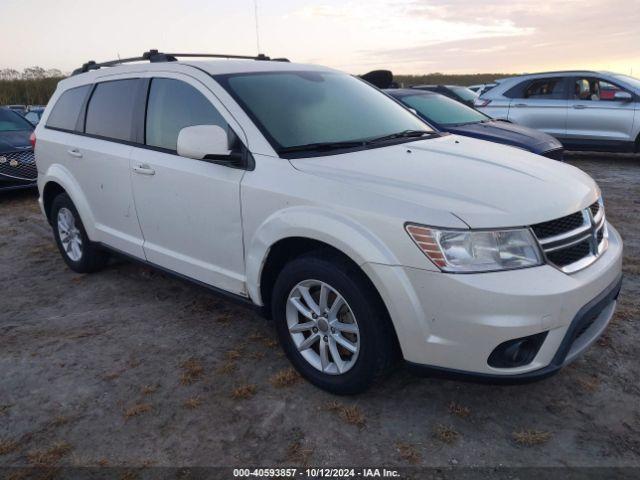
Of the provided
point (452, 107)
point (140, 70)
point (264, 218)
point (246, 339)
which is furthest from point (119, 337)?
point (452, 107)

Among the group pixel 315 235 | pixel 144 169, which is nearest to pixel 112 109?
pixel 144 169

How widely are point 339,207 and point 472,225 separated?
25.2 inches

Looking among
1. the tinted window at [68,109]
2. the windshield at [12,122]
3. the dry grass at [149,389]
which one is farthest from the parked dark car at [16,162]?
the dry grass at [149,389]

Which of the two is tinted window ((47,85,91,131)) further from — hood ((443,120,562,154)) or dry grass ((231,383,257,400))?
hood ((443,120,562,154))

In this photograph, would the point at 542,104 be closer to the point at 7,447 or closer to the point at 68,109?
the point at 68,109

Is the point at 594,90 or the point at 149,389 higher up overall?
the point at 594,90

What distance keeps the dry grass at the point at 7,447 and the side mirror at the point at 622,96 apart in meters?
10.2

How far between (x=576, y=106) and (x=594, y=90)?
0.43 m

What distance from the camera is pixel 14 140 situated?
29.1 ft

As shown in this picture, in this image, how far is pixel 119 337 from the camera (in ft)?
12.4

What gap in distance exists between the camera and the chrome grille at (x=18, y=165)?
8445mm

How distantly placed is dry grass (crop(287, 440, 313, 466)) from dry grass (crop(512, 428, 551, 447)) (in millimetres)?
978

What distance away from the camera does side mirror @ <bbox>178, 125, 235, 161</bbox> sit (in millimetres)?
3029

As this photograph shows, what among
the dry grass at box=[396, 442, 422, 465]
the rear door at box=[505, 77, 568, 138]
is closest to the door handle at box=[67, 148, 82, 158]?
the dry grass at box=[396, 442, 422, 465]
